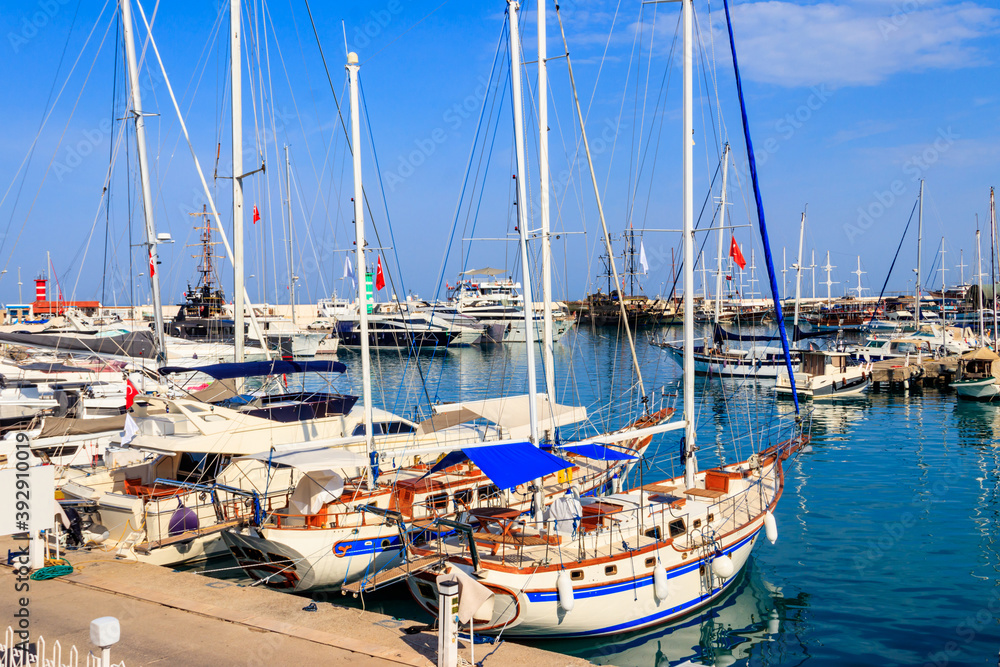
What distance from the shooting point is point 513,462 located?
13266 mm

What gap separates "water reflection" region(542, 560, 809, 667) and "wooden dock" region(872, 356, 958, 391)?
37615mm

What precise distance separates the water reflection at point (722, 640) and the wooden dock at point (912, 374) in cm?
3762

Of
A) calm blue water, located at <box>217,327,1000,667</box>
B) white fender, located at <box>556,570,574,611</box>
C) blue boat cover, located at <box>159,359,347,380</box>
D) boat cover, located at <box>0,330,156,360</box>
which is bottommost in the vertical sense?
calm blue water, located at <box>217,327,1000,667</box>

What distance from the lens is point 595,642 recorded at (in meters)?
12.9

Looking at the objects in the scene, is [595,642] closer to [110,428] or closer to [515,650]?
[515,650]

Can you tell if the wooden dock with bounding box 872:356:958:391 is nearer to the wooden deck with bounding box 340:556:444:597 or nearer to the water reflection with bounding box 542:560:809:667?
the water reflection with bounding box 542:560:809:667

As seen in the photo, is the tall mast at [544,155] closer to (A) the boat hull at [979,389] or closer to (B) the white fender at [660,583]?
(B) the white fender at [660,583]

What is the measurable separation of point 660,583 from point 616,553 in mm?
931

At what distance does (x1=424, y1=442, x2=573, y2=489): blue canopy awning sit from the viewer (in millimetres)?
12719

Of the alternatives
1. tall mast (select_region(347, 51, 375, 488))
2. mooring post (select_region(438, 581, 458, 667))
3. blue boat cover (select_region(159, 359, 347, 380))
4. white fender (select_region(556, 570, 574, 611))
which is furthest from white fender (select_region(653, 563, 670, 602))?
blue boat cover (select_region(159, 359, 347, 380))

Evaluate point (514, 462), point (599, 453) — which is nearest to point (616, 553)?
point (514, 462)

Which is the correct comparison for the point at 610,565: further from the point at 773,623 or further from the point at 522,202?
the point at 522,202

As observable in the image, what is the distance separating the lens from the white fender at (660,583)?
12906 mm

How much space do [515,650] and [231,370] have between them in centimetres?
1136
